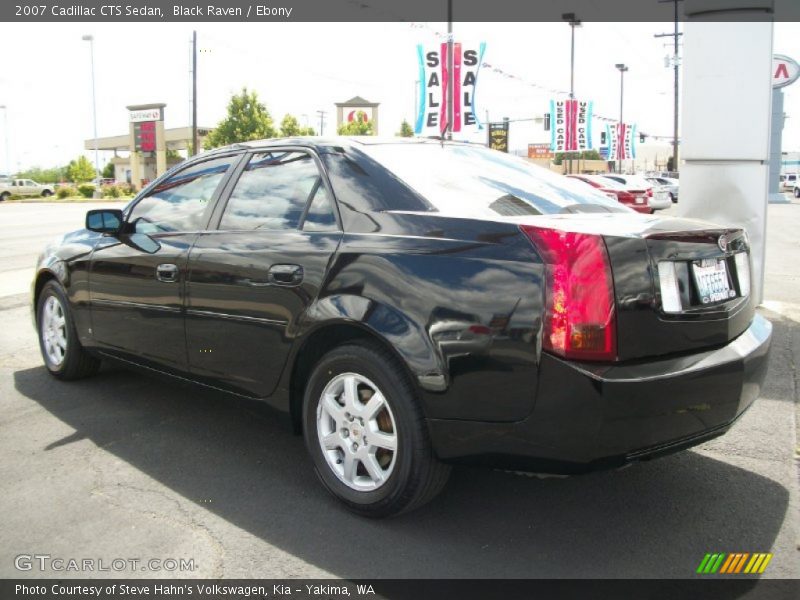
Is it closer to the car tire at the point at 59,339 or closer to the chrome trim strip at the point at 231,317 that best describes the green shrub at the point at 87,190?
the car tire at the point at 59,339

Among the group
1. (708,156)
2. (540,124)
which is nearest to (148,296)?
(708,156)

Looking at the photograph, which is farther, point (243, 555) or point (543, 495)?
point (543, 495)

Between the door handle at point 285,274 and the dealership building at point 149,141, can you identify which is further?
the dealership building at point 149,141

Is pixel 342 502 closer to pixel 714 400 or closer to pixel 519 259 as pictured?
pixel 519 259

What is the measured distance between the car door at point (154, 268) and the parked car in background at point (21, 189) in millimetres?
61667

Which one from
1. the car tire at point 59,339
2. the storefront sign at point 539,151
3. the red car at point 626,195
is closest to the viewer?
the car tire at point 59,339

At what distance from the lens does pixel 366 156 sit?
3496 millimetres

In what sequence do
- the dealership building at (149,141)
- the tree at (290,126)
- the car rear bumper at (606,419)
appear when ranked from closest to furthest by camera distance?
the car rear bumper at (606,419) < the tree at (290,126) < the dealership building at (149,141)

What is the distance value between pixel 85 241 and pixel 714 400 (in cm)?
400

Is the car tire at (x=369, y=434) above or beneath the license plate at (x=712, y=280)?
beneath

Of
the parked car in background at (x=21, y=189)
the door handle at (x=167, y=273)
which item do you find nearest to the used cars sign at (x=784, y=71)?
the door handle at (x=167, y=273)

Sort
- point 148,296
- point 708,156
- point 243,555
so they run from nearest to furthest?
point 243,555 → point 148,296 → point 708,156

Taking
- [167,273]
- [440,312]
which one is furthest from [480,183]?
[167,273]

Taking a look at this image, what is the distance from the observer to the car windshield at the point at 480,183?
10.6 ft
